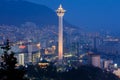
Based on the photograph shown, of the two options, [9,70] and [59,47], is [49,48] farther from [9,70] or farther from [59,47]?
[9,70]

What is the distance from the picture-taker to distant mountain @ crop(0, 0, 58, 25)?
55781mm

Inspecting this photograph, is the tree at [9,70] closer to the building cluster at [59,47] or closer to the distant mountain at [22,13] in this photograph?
the building cluster at [59,47]

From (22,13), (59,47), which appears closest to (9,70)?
(59,47)

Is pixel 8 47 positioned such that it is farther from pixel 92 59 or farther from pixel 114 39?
pixel 114 39

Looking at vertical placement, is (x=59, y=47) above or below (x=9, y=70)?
above

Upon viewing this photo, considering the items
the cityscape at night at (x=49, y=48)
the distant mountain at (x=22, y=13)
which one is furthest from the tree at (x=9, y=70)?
the distant mountain at (x=22, y=13)

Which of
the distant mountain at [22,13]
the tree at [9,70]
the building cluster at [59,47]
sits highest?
the distant mountain at [22,13]

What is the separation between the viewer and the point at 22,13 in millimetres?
59188

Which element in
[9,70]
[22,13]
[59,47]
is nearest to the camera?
[9,70]

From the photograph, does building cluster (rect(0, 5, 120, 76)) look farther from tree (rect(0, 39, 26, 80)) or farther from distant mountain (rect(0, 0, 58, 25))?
tree (rect(0, 39, 26, 80))

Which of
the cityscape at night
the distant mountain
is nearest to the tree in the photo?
the cityscape at night

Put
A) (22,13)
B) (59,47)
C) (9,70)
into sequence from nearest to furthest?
(9,70)
(59,47)
(22,13)

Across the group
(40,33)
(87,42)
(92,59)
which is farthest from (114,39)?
(92,59)

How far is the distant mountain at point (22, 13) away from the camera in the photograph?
55781 millimetres
